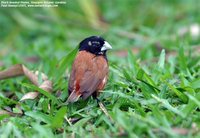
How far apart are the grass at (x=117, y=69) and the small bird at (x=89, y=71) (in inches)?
4.5

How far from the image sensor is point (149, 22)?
9.21m

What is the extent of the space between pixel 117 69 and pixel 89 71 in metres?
0.64


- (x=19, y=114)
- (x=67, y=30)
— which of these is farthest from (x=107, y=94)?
(x=67, y=30)

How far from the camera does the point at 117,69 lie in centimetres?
575

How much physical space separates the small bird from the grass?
4.5 inches

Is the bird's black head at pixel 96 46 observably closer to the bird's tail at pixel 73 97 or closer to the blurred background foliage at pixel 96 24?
the bird's tail at pixel 73 97

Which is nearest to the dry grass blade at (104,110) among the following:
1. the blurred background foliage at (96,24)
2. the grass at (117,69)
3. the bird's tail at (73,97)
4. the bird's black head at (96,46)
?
the grass at (117,69)

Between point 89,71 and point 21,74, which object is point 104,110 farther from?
point 21,74

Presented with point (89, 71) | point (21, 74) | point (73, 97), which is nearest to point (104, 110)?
point (73, 97)

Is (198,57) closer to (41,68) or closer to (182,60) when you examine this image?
(182,60)

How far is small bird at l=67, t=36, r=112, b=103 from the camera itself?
4945mm

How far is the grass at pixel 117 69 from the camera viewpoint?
441cm

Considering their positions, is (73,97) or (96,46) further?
(96,46)

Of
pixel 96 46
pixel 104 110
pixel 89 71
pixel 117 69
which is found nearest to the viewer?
pixel 104 110
